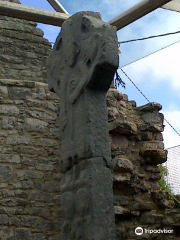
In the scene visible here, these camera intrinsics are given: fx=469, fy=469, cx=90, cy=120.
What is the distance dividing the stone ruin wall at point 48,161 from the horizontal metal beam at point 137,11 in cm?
104

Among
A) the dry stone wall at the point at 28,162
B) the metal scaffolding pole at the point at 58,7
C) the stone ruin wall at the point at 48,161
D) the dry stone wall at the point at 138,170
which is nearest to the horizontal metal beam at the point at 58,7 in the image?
the metal scaffolding pole at the point at 58,7

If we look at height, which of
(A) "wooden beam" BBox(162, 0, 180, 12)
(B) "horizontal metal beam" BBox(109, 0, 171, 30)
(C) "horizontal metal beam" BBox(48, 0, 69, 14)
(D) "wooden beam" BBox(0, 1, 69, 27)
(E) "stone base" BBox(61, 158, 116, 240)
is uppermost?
(C) "horizontal metal beam" BBox(48, 0, 69, 14)

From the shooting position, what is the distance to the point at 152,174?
5445 mm

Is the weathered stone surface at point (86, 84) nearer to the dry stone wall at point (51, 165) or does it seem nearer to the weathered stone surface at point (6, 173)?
the dry stone wall at point (51, 165)

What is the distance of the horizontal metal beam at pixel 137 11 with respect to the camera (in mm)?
5627

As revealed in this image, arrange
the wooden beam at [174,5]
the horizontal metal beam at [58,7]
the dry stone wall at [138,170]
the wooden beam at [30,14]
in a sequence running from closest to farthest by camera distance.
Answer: the dry stone wall at [138,170], the wooden beam at [30,14], the wooden beam at [174,5], the horizontal metal beam at [58,7]

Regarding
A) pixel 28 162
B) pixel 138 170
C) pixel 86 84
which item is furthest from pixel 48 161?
pixel 86 84

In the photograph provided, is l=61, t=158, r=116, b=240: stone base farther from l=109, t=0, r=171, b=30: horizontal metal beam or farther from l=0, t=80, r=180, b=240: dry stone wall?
l=109, t=0, r=171, b=30: horizontal metal beam

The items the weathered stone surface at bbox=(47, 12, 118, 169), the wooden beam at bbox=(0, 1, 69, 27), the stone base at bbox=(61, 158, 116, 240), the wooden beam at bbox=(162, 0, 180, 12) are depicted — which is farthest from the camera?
the wooden beam at bbox=(162, 0, 180, 12)

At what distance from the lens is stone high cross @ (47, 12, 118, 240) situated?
347 cm

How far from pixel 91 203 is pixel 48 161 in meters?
2.25

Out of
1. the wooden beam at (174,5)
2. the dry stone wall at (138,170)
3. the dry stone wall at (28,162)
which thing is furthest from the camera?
the wooden beam at (174,5)

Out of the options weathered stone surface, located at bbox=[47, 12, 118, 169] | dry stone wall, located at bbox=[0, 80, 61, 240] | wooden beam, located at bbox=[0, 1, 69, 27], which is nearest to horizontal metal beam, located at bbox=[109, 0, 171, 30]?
wooden beam, located at bbox=[0, 1, 69, 27]

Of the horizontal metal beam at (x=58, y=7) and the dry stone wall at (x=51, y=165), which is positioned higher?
the horizontal metal beam at (x=58, y=7)
